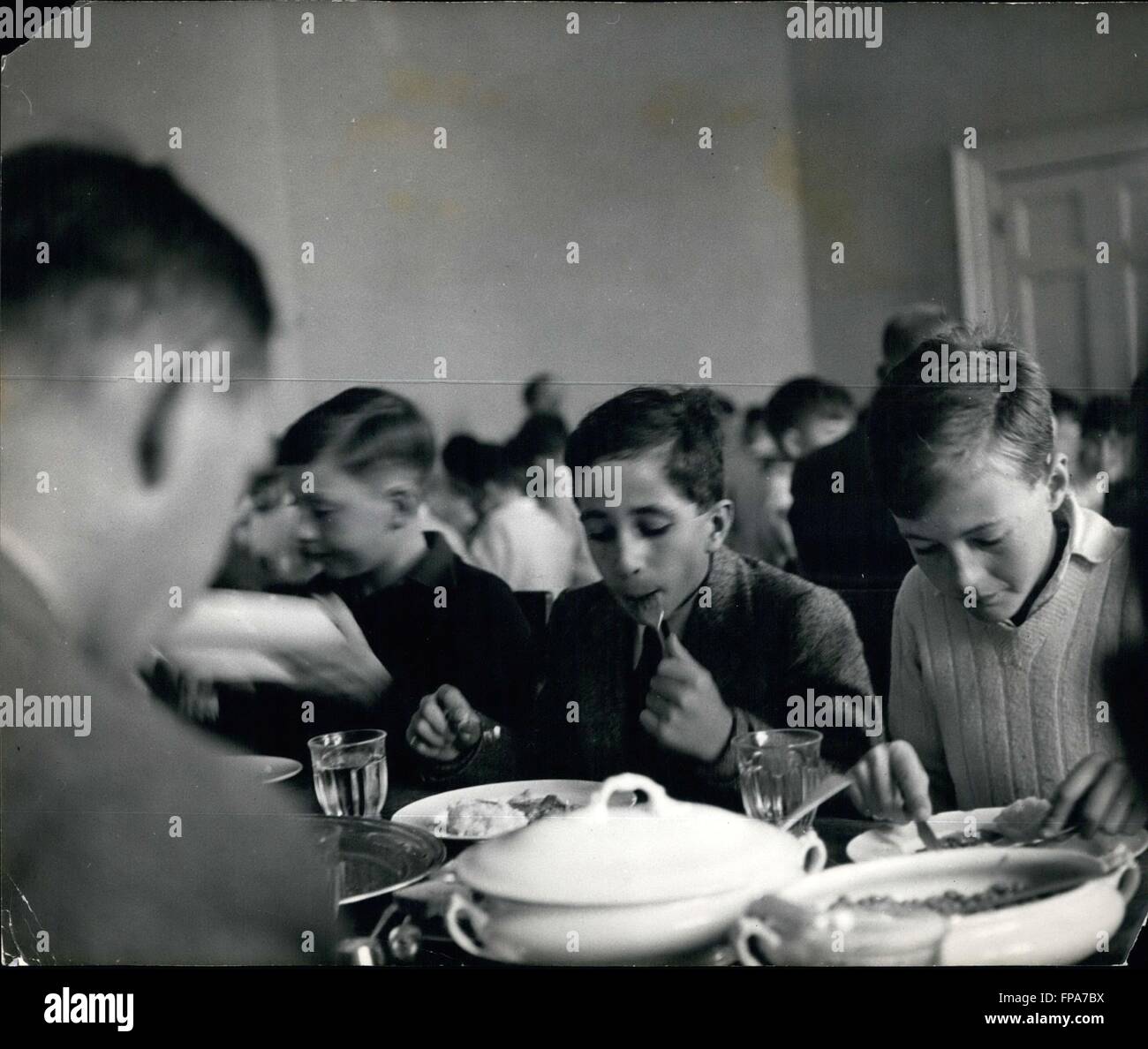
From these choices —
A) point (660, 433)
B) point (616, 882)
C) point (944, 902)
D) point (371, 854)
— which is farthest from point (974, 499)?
point (371, 854)

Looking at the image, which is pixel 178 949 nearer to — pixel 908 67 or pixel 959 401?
pixel 959 401

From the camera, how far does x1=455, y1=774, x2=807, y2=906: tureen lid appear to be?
6.01 feet

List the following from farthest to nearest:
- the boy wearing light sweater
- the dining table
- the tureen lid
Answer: the boy wearing light sweater
the dining table
the tureen lid

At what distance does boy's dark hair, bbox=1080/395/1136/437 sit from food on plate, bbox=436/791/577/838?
1.09m

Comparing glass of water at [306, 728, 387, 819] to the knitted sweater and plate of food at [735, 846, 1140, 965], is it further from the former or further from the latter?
the knitted sweater

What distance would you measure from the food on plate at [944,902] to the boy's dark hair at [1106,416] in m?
0.77

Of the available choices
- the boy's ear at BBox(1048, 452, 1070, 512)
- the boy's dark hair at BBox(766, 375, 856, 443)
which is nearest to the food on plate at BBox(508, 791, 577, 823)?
the boy's dark hair at BBox(766, 375, 856, 443)

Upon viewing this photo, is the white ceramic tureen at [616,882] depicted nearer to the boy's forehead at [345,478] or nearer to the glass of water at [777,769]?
the glass of water at [777,769]

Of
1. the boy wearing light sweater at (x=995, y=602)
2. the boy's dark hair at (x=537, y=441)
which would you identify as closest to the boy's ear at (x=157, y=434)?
the boy's dark hair at (x=537, y=441)

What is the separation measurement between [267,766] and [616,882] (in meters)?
0.68

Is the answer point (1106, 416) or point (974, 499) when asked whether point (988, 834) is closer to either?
point (974, 499)

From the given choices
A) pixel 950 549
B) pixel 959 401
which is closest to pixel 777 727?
pixel 950 549

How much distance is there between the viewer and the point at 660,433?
209 centimetres

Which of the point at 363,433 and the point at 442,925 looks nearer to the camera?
the point at 442,925
